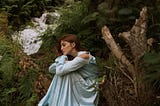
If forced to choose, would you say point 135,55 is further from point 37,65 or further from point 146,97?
point 37,65

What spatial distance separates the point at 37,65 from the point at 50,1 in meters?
5.78

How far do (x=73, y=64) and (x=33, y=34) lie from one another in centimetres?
459

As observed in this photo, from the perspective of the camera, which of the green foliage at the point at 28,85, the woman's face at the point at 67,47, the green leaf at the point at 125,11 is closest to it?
the woman's face at the point at 67,47

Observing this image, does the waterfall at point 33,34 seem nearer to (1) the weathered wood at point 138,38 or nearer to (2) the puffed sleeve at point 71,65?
(2) the puffed sleeve at point 71,65

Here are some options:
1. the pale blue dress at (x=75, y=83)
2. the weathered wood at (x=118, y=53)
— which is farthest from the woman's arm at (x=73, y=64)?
the weathered wood at (x=118, y=53)

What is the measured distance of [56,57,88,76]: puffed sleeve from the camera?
14.8ft

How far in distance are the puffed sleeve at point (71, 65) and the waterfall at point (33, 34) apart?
291cm

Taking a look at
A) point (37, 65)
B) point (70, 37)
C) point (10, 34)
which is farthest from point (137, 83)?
point (10, 34)

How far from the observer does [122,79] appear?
4.55 meters

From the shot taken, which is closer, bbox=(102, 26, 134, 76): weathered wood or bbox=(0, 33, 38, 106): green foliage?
bbox=(102, 26, 134, 76): weathered wood

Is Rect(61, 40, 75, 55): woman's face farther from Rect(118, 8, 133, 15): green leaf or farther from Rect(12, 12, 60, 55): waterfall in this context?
Rect(12, 12, 60, 55): waterfall

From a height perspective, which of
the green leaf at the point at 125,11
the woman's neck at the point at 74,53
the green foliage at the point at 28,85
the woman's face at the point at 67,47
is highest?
the green leaf at the point at 125,11

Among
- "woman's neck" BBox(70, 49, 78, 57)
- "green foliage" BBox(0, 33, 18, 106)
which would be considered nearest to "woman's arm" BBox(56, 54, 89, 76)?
"woman's neck" BBox(70, 49, 78, 57)

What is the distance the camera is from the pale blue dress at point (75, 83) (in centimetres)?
454
